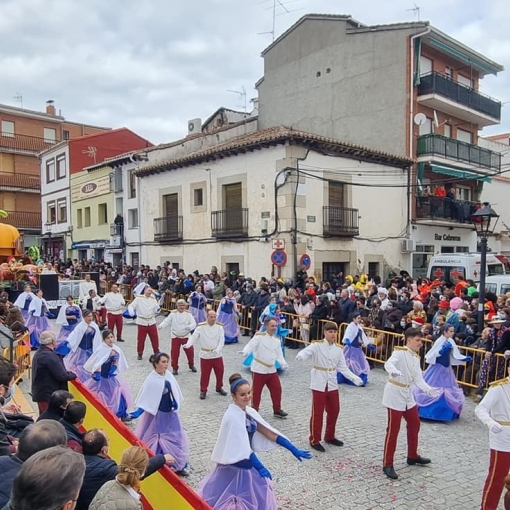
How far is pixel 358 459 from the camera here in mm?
6434

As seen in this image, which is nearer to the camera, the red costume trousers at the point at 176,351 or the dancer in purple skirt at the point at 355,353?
the dancer in purple skirt at the point at 355,353

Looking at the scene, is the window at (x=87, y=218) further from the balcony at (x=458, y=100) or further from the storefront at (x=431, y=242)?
the balcony at (x=458, y=100)

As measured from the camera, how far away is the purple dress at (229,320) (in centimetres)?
1402

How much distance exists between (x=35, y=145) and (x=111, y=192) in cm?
1731

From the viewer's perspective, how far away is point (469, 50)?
925 inches

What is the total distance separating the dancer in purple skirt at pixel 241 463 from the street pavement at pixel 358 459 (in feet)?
3.12

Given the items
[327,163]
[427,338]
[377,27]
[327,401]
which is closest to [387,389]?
[327,401]

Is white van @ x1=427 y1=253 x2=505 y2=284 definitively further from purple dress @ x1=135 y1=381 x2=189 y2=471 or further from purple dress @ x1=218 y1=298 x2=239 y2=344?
purple dress @ x1=135 y1=381 x2=189 y2=471

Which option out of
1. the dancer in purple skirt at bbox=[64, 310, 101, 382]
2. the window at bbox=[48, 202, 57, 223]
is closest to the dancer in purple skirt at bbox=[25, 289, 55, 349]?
the dancer in purple skirt at bbox=[64, 310, 101, 382]

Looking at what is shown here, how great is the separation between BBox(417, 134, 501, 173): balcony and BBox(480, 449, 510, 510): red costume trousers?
18672mm

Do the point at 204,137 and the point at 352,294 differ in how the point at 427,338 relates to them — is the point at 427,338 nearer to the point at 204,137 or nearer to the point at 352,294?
the point at 352,294

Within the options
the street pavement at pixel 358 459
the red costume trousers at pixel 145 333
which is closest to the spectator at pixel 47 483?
the street pavement at pixel 358 459

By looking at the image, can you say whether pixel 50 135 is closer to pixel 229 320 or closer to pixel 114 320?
pixel 114 320

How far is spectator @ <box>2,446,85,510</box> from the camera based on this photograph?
2.16 m
